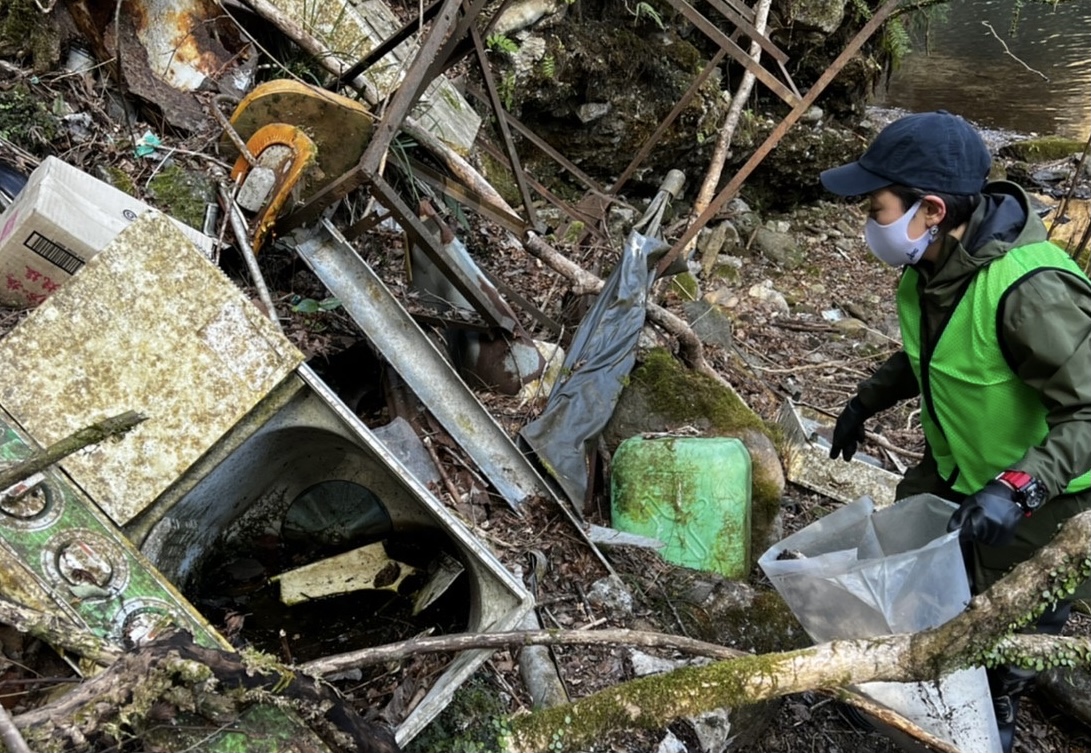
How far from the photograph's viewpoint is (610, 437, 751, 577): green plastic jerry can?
3.23m

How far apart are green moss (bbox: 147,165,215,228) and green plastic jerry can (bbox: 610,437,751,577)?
7.45 feet

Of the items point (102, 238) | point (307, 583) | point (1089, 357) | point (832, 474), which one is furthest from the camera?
point (832, 474)

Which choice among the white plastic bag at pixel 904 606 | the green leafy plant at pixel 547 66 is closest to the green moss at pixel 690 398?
the white plastic bag at pixel 904 606

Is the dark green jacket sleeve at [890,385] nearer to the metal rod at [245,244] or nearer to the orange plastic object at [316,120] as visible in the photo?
the metal rod at [245,244]

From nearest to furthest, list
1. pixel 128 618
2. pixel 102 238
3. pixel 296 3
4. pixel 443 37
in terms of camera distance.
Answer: pixel 128 618
pixel 102 238
pixel 443 37
pixel 296 3

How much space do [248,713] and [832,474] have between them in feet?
11.1

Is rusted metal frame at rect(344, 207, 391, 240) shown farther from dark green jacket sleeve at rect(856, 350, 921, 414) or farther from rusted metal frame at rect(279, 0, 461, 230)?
dark green jacket sleeve at rect(856, 350, 921, 414)

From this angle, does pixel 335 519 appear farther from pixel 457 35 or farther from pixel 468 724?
pixel 457 35

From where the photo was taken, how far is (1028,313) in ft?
5.94

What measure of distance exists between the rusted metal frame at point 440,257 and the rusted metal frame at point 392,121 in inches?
2.4

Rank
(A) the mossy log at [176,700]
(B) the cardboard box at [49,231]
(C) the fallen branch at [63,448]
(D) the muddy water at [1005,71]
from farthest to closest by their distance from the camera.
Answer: (D) the muddy water at [1005,71], (B) the cardboard box at [49,231], (C) the fallen branch at [63,448], (A) the mossy log at [176,700]

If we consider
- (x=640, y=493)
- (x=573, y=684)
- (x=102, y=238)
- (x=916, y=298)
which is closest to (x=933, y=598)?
(x=916, y=298)

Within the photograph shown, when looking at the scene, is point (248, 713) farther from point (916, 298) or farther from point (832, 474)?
point (832, 474)

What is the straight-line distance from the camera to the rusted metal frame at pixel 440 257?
313cm
